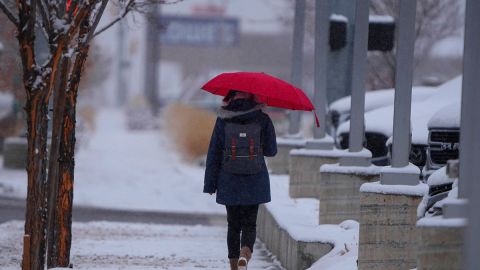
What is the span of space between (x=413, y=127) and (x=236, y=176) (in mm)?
3671

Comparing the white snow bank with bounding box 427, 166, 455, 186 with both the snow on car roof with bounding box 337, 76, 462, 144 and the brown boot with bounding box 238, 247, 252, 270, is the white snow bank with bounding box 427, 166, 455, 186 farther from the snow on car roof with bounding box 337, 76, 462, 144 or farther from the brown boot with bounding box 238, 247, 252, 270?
the snow on car roof with bounding box 337, 76, 462, 144

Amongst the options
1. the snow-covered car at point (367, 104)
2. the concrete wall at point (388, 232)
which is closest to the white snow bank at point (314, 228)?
the concrete wall at point (388, 232)

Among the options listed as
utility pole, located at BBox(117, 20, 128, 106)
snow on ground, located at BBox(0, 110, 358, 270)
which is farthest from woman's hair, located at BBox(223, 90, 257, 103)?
utility pole, located at BBox(117, 20, 128, 106)

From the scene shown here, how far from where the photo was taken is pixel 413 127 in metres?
10.7

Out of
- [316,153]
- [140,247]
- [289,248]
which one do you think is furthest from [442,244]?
[316,153]

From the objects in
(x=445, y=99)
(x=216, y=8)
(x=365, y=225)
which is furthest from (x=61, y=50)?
(x=216, y=8)

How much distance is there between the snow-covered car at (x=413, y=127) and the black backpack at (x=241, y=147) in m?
3.02

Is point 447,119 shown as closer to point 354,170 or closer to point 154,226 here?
point 354,170

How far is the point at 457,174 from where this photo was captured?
18.7 ft

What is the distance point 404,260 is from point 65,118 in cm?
267

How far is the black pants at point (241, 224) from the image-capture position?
764cm

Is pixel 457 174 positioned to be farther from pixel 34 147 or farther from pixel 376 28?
pixel 376 28

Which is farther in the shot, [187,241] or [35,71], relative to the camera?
[187,241]

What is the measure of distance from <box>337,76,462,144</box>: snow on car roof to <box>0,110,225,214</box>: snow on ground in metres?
5.40
